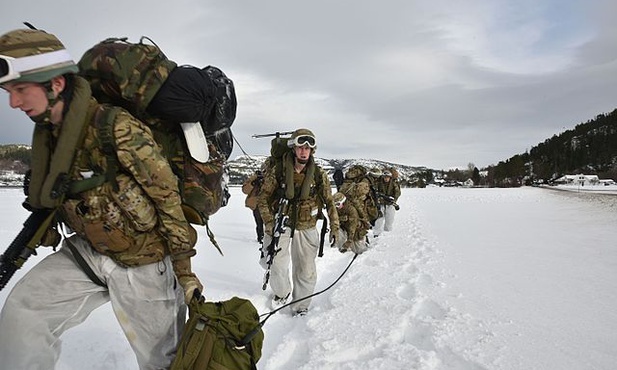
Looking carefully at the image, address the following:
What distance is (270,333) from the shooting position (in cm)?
412

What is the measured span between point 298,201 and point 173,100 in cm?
314

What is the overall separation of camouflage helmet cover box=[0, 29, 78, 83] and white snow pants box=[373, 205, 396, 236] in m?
9.86

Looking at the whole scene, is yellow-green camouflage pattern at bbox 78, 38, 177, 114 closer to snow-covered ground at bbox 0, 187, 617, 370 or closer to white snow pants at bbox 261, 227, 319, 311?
snow-covered ground at bbox 0, 187, 617, 370

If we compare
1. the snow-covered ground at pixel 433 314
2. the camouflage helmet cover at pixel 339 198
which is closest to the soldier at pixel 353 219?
the camouflage helmet cover at pixel 339 198

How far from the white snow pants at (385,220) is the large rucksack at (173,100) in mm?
9109

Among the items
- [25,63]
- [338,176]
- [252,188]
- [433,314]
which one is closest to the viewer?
[25,63]

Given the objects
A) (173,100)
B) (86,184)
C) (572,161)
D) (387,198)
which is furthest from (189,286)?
(572,161)

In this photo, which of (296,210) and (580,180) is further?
(580,180)

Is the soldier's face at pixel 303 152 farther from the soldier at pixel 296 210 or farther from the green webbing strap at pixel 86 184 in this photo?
the green webbing strap at pixel 86 184

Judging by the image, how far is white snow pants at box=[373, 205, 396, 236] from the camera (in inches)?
436

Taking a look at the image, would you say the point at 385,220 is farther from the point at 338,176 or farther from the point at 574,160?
the point at 574,160

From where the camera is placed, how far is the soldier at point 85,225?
1762 millimetres

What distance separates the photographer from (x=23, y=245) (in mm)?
2062

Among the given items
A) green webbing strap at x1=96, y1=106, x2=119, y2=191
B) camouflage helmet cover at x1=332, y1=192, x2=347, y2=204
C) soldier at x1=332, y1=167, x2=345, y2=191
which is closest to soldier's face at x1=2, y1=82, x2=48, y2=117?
green webbing strap at x1=96, y1=106, x2=119, y2=191
